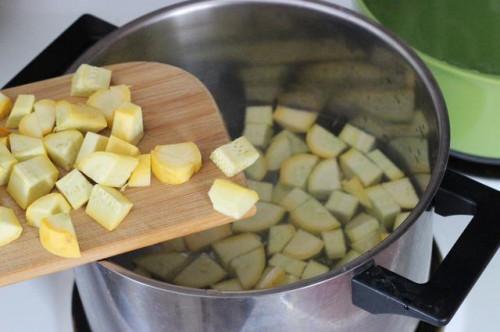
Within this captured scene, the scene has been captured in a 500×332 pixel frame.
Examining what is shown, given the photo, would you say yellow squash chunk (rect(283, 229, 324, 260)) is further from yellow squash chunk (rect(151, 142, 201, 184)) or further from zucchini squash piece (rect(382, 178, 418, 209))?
yellow squash chunk (rect(151, 142, 201, 184))

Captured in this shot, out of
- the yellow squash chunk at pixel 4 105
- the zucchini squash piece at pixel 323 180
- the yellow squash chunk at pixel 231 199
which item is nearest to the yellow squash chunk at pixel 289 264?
the zucchini squash piece at pixel 323 180

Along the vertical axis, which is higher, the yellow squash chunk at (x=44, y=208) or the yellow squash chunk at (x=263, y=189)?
the yellow squash chunk at (x=44, y=208)

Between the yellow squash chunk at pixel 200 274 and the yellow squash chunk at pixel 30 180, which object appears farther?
the yellow squash chunk at pixel 200 274

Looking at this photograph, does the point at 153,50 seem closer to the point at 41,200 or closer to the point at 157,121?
the point at 157,121

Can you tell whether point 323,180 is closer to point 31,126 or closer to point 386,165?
point 386,165

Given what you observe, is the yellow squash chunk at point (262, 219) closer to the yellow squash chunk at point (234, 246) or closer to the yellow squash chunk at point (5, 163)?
the yellow squash chunk at point (234, 246)

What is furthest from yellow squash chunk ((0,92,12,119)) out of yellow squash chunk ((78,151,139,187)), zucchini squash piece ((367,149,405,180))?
zucchini squash piece ((367,149,405,180))

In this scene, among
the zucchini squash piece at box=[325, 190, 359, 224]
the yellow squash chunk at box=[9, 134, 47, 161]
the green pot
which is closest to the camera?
the yellow squash chunk at box=[9, 134, 47, 161]

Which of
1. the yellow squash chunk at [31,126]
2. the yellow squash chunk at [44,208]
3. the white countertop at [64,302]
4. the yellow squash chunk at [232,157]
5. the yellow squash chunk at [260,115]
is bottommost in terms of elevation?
the white countertop at [64,302]
